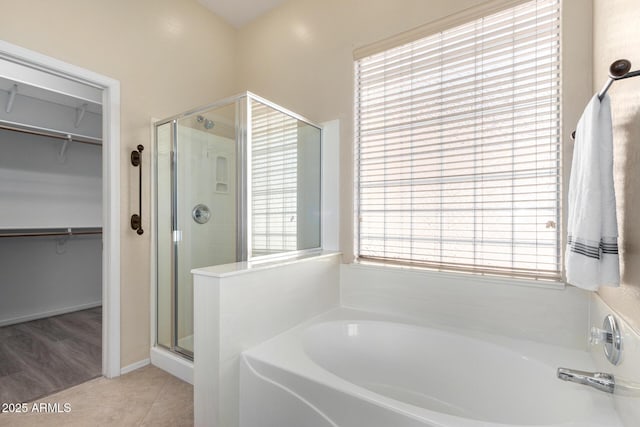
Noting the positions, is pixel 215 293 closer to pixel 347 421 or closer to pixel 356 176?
pixel 347 421

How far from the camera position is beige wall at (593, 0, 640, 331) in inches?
33.2

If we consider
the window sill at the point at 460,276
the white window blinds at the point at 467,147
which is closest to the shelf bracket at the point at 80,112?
the white window blinds at the point at 467,147

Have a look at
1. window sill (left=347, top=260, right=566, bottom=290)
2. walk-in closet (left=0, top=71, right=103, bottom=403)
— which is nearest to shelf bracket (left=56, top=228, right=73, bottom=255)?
walk-in closet (left=0, top=71, right=103, bottom=403)

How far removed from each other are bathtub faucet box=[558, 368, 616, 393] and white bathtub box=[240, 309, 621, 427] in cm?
4

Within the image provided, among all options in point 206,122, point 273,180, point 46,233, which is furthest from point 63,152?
point 273,180

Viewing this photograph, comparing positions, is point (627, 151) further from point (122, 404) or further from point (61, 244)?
point (61, 244)

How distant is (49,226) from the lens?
10.2 feet

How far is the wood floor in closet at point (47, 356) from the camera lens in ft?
6.01

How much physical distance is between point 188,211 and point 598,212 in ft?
7.04

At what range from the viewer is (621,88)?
97cm

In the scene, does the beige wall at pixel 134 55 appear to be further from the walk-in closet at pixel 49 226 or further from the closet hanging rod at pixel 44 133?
the closet hanging rod at pixel 44 133

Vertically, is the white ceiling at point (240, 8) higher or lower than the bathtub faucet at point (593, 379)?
higher

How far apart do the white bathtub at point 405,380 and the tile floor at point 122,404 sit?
0.59 m

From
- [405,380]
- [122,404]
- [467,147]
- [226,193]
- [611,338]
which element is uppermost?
[467,147]
